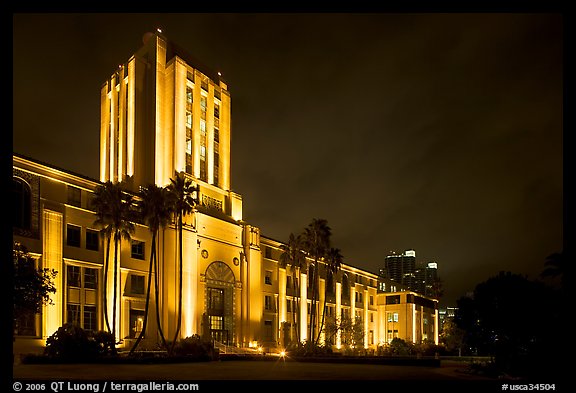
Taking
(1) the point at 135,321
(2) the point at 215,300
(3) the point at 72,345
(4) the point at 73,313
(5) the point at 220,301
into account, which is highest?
(4) the point at 73,313

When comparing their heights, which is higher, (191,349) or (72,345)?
(72,345)

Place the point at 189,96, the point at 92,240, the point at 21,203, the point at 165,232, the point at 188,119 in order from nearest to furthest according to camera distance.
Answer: the point at 21,203, the point at 92,240, the point at 165,232, the point at 188,119, the point at 189,96

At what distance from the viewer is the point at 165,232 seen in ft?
202

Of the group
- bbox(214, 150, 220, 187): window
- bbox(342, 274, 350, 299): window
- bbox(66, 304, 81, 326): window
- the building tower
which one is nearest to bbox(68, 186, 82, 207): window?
bbox(66, 304, 81, 326): window

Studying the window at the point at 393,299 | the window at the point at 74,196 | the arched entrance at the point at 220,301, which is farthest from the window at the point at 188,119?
the window at the point at 393,299

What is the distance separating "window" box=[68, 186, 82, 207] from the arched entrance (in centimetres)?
1966

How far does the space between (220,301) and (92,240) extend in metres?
21.2

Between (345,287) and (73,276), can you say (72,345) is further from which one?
(345,287)

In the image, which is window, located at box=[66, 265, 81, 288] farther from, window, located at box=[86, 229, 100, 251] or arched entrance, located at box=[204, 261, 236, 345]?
arched entrance, located at box=[204, 261, 236, 345]

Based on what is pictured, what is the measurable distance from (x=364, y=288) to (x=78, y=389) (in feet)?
313

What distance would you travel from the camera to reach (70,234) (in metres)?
50.1

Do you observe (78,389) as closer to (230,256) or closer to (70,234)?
(70,234)

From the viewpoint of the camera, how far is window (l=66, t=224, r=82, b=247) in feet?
163

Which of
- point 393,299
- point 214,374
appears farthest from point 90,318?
point 393,299
